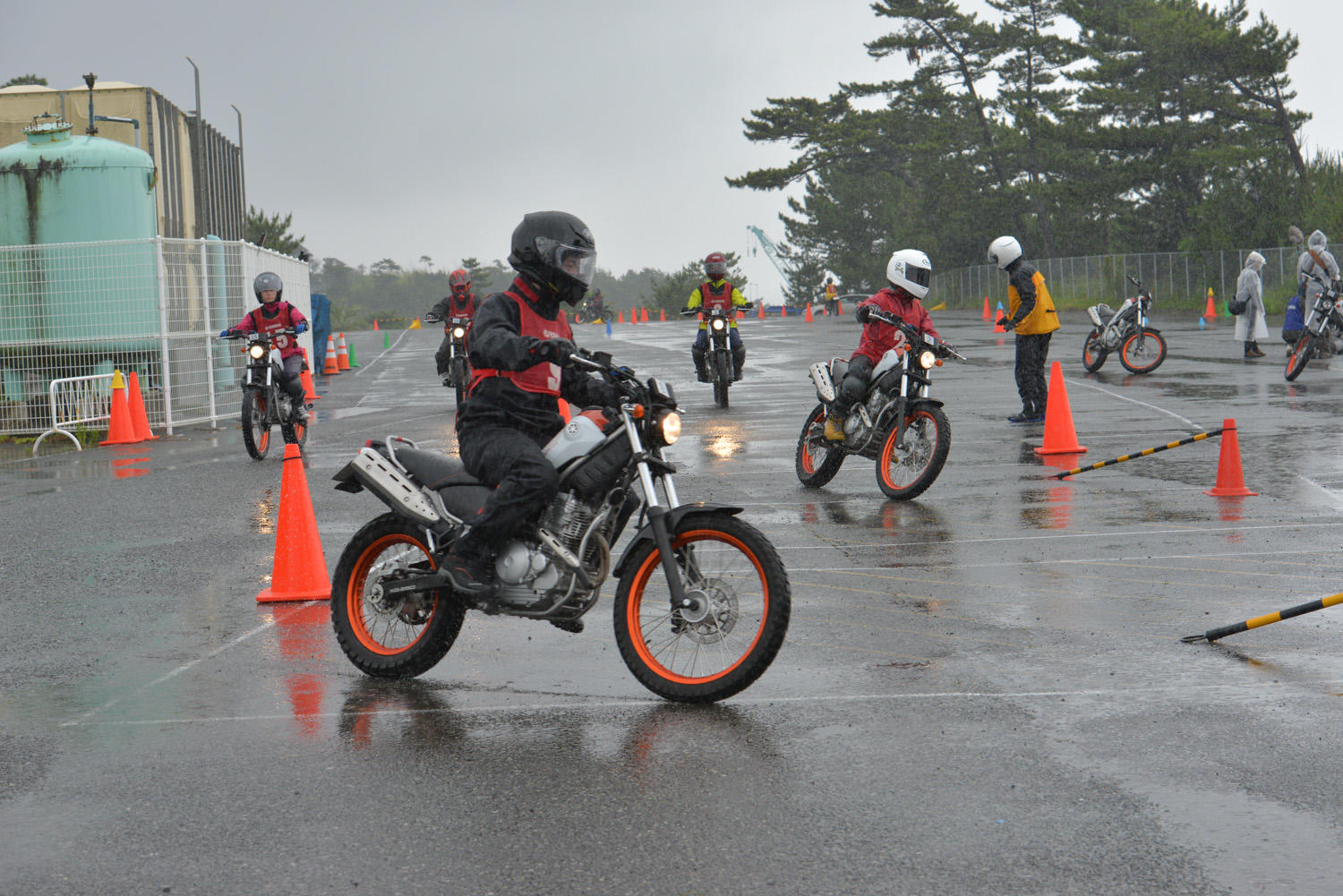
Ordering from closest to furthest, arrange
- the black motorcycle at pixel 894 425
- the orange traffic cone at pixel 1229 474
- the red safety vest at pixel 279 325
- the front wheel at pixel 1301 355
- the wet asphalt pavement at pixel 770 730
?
the wet asphalt pavement at pixel 770 730, the orange traffic cone at pixel 1229 474, the black motorcycle at pixel 894 425, the red safety vest at pixel 279 325, the front wheel at pixel 1301 355

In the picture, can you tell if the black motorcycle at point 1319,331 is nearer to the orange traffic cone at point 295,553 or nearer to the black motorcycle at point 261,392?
the black motorcycle at point 261,392

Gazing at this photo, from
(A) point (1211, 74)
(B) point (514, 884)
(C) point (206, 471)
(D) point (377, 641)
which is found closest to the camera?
(B) point (514, 884)

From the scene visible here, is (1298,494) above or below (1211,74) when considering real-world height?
below

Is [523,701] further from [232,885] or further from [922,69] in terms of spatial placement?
[922,69]

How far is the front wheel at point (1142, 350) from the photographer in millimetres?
23391

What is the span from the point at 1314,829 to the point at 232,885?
3.12 m

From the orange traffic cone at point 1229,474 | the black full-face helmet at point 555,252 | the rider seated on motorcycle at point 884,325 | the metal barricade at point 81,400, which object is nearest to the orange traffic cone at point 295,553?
the black full-face helmet at point 555,252

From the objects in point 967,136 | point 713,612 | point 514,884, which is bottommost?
point 514,884

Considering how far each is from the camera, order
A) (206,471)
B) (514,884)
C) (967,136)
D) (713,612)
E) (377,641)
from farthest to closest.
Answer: (967,136) → (206,471) → (377,641) → (713,612) → (514,884)

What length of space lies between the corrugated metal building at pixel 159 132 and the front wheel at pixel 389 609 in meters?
22.5

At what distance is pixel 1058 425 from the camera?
1396 centimetres

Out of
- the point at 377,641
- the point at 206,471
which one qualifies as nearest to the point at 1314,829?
the point at 377,641

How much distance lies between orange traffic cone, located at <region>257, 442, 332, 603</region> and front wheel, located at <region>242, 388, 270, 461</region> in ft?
25.0

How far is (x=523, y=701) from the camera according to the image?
5.97m
